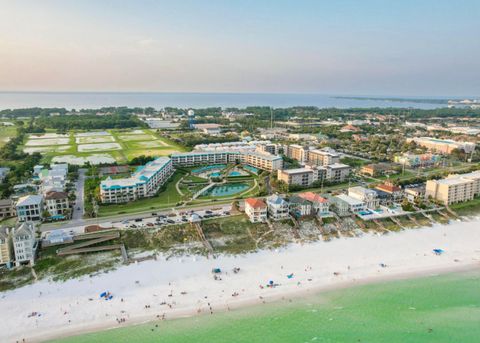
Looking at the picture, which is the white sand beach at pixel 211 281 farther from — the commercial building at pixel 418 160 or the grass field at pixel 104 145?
the grass field at pixel 104 145

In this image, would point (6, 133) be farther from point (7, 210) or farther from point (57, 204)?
point (57, 204)

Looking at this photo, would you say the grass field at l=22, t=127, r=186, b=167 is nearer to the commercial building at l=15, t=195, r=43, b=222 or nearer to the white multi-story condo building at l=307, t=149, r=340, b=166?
the commercial building at l=15, t=195, r=43, b=222

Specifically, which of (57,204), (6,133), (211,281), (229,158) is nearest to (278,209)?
(211,281)

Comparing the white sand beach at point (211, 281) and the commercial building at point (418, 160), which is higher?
the commercial building at point (418, 160)

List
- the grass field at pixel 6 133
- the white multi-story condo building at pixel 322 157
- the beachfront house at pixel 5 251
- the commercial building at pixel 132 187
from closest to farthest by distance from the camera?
the beachfront house at pixel 5 251 < the commercial building at pixel 132 187 < the white multi-story condo building at pixel 322 157 < the grass field at pixel 6 133

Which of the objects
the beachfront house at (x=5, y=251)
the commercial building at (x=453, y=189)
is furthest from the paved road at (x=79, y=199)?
the commercial building at (x=453, y=189)
